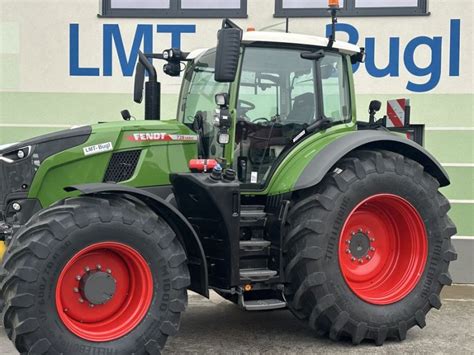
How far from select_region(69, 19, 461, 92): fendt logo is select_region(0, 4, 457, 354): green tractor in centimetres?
263

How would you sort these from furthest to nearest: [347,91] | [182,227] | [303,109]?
1. [347,91]
2. [303,109]
3. [182,227]

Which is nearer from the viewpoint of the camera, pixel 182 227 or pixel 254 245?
pixel 182 227

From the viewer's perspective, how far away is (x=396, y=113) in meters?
7.18

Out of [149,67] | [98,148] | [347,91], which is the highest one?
[149,67]

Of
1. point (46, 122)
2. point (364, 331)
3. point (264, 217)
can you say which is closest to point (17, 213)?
point (264, 217)

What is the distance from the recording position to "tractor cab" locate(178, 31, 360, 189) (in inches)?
203

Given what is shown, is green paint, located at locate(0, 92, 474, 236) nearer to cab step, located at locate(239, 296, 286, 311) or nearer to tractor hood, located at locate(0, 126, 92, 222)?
tractor hood, located at locate(0, 126, 92, 222)

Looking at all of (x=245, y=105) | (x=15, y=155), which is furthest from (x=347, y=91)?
(x=15, y=155)

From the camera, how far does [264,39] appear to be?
17.1 ft

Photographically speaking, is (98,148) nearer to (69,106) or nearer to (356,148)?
(356,148)

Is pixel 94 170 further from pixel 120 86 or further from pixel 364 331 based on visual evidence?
pixel 120 86

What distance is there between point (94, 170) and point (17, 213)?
66 centimetres

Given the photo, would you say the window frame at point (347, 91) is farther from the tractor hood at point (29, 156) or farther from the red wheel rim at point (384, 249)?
the tractor hood at point (29, 156)

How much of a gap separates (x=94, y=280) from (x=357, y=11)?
5.39 metres
